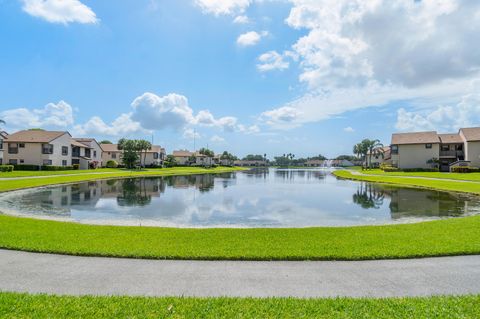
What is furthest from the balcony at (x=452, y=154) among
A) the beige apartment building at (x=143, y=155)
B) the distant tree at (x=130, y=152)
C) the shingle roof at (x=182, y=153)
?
the shingle roof at (x=182, y=153)

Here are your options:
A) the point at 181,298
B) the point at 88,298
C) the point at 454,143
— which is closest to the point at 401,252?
the point at 181,298

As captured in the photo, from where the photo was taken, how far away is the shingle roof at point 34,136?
198ft

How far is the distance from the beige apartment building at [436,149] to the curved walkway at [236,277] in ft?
226

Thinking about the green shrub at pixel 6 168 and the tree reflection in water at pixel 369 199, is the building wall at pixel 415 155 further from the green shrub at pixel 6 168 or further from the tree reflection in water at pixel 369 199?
the green shrub at pixel 6 168

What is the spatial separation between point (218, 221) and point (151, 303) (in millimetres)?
10666

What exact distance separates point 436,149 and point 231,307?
254 feet

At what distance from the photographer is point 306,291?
5895 mm

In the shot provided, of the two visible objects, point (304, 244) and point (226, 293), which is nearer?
point (226, 293)

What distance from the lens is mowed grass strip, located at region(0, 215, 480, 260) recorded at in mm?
8047

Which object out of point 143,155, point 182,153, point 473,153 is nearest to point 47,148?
point 143,155

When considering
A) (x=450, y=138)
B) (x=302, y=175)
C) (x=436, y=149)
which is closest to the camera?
(x=436, y=149)

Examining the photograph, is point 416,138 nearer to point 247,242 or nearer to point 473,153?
Answer: point 473,153

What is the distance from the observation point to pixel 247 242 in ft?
30.8

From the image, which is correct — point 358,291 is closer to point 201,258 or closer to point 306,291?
point 306,291
